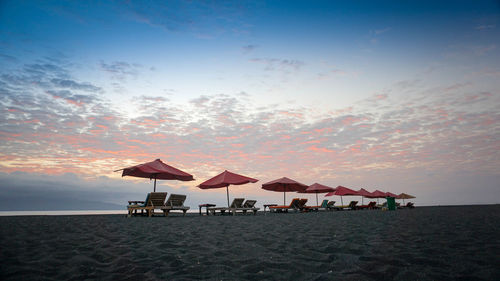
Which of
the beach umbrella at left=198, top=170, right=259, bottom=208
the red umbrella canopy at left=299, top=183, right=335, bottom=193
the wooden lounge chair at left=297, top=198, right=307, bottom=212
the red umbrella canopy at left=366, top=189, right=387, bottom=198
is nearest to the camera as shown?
the beach umbrella at left=198, top=170, right=259, bottom=208

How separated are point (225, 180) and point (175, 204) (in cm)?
319

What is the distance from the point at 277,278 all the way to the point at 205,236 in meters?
3.11

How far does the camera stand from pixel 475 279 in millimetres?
2885

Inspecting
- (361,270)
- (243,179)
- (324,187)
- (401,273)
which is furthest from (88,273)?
(324,187)

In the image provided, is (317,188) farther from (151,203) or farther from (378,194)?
(151,203)

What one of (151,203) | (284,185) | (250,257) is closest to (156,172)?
(151,203)

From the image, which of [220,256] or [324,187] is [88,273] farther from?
[324,187]

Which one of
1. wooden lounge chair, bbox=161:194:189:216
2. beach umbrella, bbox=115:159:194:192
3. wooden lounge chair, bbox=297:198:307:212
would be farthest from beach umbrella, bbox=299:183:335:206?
wooden lounge chair, bbox=161:194:189:216

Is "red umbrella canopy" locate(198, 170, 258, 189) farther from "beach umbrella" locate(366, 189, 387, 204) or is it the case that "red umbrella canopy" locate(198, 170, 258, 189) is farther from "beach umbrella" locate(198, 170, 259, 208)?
"beach umbrella" locate(366, 189, 387, 204)

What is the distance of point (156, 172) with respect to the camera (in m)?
12.4

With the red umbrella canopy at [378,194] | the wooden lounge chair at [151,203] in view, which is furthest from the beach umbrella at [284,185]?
the red umbrella canopy at [378,194]

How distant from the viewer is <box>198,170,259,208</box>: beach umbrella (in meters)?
15.0

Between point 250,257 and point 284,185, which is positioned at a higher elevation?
point 284,185

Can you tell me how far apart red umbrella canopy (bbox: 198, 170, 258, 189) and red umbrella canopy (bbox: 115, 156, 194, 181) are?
1344mm
